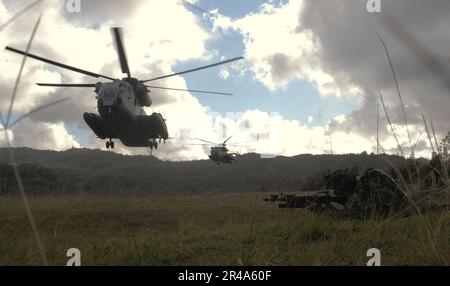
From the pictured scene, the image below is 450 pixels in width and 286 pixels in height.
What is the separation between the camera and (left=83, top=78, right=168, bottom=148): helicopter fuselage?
22.0 meters

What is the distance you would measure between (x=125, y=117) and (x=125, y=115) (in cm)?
14

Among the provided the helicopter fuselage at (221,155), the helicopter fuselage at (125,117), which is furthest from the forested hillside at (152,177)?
the helicopter fuselage at (125,117)

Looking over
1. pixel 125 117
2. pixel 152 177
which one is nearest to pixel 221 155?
pixel 152 177

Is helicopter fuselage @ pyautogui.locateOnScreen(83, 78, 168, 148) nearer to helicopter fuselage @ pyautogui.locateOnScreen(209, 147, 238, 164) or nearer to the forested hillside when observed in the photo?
the forested hillside

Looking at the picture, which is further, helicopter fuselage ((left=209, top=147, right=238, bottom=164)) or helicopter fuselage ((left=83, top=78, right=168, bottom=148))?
helicopter fuselage ((left=209, top=147, right=238, bottom=164))

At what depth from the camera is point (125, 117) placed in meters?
22.6

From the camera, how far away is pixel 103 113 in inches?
869

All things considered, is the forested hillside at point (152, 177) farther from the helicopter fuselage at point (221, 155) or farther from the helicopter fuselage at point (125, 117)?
the helicopter fuselage at point (125, 117)

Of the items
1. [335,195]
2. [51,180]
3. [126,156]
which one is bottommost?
[335,195]

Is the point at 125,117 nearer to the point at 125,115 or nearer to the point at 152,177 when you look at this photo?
the point at 125,115

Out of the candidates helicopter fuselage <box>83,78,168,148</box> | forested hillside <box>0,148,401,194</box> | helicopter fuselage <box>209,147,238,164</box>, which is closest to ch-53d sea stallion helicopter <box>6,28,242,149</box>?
helicopter fuselage <box>83,78,168,148</box>
